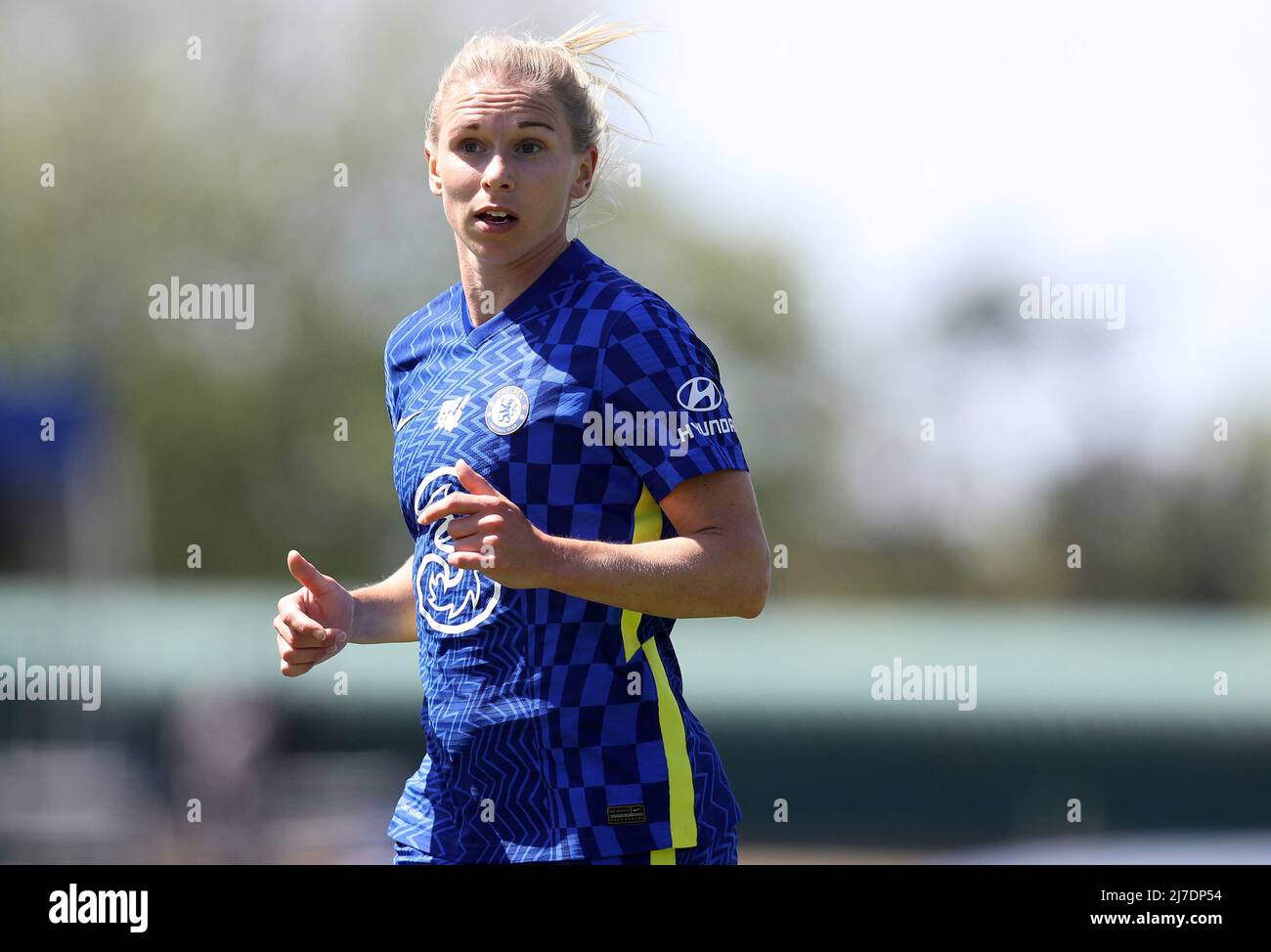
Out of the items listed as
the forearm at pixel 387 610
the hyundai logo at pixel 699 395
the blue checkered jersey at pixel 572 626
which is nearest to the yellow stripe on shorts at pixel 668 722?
the blue checkered jersey at pixel 572 626

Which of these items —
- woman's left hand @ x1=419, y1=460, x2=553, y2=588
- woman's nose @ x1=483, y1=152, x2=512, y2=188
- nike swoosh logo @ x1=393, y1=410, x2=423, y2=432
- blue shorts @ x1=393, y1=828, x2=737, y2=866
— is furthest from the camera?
nike swoosh logo @ x1=393, y1=410, x2=423, y2=432

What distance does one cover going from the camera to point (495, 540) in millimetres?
2152

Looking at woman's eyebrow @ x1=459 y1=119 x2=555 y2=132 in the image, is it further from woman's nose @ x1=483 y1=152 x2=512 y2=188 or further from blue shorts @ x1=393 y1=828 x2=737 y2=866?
blue shorts @ x1=393 y1=828 x2=737 y2=866

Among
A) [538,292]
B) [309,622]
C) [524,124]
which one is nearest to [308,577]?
[309,622]

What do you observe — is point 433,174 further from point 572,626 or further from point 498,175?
point 572,626

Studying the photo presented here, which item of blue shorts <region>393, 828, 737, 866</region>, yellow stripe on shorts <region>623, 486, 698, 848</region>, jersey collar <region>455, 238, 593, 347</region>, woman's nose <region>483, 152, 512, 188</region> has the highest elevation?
woman's nose <region>483, 152, 512, 188</region>

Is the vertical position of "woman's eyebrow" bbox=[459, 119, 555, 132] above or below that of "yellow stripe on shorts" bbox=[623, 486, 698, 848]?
above

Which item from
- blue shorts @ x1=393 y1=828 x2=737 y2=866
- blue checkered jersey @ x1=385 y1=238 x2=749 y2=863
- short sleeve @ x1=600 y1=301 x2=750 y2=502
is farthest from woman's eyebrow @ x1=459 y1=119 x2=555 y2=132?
blue shorts @ x1=393 y1=828 x2=737 y2=866

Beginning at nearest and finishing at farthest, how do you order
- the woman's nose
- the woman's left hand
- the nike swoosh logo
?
the woman's left hand, the woman's nose, the nike swoosh logo

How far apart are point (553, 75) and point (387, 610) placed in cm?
107

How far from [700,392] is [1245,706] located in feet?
25.9

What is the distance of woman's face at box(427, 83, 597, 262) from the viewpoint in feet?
8.26

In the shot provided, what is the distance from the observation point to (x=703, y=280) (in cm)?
2136
